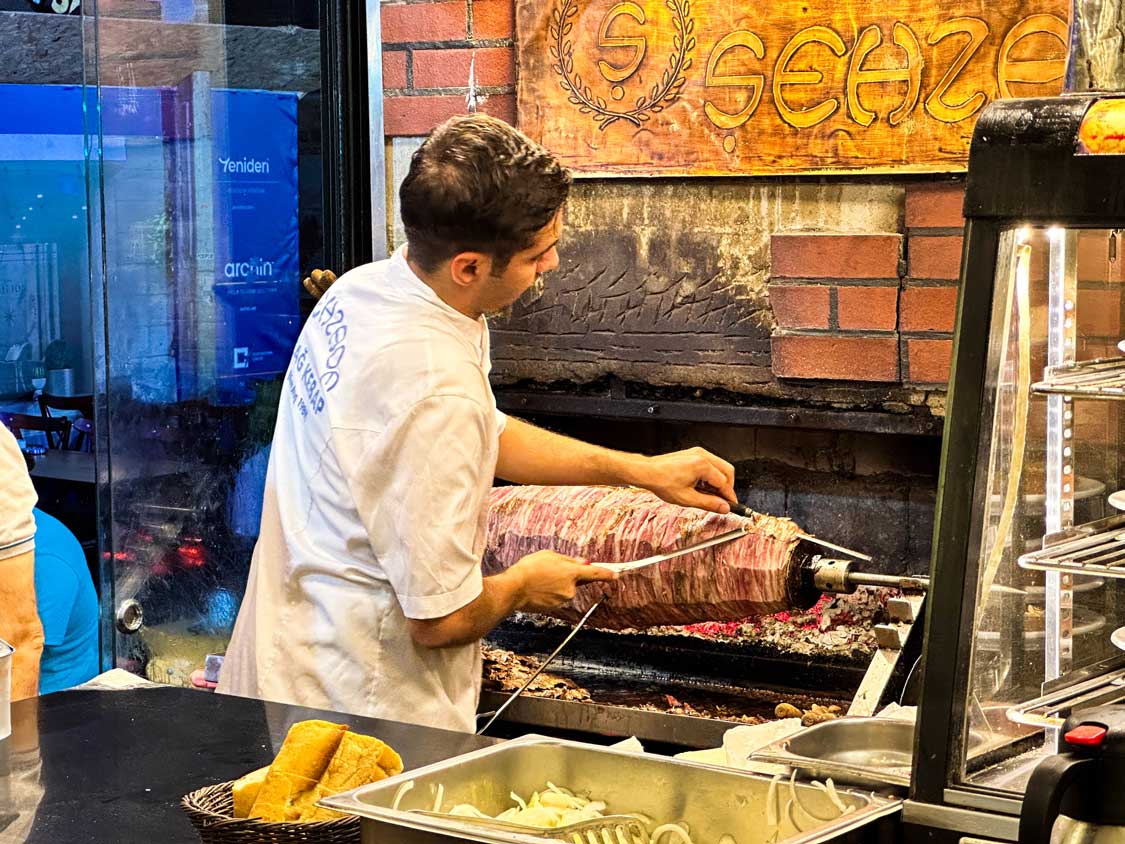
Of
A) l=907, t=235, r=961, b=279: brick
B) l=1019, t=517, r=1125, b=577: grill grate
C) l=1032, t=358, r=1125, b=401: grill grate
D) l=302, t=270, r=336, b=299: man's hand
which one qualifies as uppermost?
l=907, t=235, r=961, b=279: brick

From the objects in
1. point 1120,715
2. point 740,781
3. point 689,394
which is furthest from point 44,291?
point 1120,715

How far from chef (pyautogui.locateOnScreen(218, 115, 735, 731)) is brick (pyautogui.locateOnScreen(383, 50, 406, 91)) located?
1.51 meters

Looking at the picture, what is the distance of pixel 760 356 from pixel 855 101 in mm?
701

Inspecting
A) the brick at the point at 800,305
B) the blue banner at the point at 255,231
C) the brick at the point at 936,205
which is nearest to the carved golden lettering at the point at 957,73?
the brick at the point at 936,205

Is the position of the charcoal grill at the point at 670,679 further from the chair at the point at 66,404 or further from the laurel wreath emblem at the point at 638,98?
the chair at the point at 66,404

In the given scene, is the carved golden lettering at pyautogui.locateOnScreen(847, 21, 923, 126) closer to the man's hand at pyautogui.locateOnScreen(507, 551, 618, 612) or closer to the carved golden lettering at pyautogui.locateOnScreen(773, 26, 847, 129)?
the carved golden lettering at pyautogui.locateOnScreen(773, 26, 847, 129)

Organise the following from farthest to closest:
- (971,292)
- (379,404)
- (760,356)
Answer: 1. (760,356)
2. (379,404)
3. (971,292)

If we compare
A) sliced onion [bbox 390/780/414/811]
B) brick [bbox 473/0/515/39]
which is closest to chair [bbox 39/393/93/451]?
brick [bbox 473/0/515/39]

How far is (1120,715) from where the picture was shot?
151cm

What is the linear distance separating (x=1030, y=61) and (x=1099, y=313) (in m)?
1.97

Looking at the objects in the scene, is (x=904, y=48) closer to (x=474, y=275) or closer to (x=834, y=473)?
(x=834, y=473)

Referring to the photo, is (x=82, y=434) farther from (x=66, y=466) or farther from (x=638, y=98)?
(x=638, y=98)

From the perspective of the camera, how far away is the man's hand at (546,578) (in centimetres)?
308

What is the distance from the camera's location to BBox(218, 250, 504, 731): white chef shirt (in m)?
2.80
